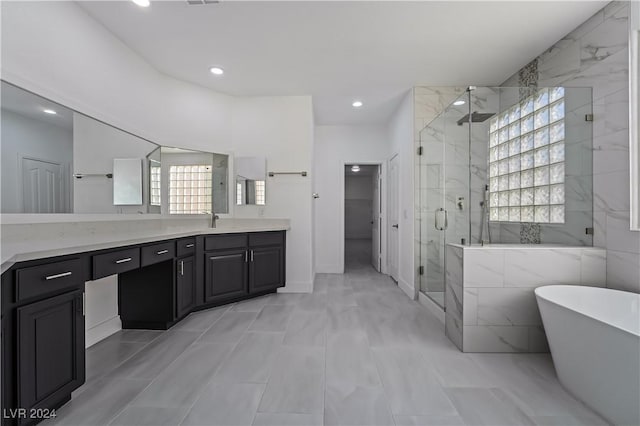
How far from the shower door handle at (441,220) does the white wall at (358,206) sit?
610 cm

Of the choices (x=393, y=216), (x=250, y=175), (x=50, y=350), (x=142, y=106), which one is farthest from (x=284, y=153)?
(x=50, y=350)

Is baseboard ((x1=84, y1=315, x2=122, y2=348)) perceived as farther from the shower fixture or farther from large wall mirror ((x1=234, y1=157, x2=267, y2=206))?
the shower fixture

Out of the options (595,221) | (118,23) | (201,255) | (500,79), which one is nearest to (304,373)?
(201,255)

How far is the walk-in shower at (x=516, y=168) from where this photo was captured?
2.36m

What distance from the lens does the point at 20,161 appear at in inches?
70.7

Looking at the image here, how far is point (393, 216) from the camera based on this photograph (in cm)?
472

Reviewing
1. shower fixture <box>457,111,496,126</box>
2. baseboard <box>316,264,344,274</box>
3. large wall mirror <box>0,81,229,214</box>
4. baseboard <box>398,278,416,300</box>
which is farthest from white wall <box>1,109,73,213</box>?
baseboard <box>316,264,344,274</box>

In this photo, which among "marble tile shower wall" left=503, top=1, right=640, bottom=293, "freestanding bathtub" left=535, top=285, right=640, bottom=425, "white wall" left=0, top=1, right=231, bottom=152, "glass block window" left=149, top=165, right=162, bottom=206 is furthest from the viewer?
"glass block window" left=149, top=165, right=162, bottom=206

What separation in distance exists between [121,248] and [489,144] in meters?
3.21

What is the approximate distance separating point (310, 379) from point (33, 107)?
2.49 metres

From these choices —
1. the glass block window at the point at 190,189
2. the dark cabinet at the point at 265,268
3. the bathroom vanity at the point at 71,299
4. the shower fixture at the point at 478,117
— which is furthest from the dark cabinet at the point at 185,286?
the shower fixture at the point at 478,117

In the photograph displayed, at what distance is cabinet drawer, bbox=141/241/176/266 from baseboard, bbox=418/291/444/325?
102 inches

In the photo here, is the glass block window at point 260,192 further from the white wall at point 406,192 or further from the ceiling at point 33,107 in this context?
the ceiling at point 33,107

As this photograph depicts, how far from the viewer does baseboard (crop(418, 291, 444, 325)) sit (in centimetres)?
285
